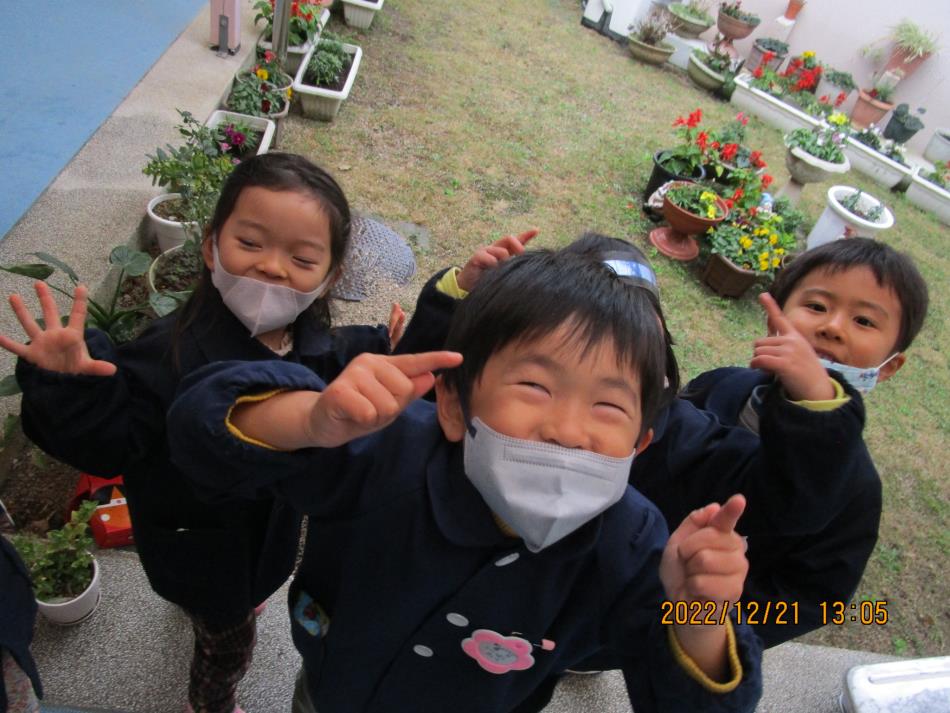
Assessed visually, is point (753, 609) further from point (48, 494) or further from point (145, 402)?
point (48, 494)

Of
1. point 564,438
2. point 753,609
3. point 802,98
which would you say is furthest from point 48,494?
point 802,98

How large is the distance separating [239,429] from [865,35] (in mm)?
12622

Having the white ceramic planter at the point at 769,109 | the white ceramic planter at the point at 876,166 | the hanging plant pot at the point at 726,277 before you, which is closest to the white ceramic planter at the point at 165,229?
the hanging plant pot at the point at 726,277

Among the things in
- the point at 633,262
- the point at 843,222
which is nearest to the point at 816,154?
the point at 843,222

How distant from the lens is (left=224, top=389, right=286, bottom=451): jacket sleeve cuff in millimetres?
922

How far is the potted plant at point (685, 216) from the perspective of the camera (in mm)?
5207

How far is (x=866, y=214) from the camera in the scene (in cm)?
579

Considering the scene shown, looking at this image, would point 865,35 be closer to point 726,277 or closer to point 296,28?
point 726,277

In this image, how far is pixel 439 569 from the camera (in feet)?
3.67

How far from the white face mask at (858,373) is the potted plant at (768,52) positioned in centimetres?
1031

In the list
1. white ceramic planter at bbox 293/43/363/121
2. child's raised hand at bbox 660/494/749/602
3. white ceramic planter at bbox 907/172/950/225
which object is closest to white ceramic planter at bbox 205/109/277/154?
white ceramic planter at bbox 293/43/363/121

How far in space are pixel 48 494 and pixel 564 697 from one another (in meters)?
2.00

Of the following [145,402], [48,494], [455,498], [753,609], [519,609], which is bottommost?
[48,494]

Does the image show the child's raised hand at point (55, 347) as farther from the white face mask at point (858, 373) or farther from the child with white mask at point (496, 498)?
the white face mask at point (858, 373)
